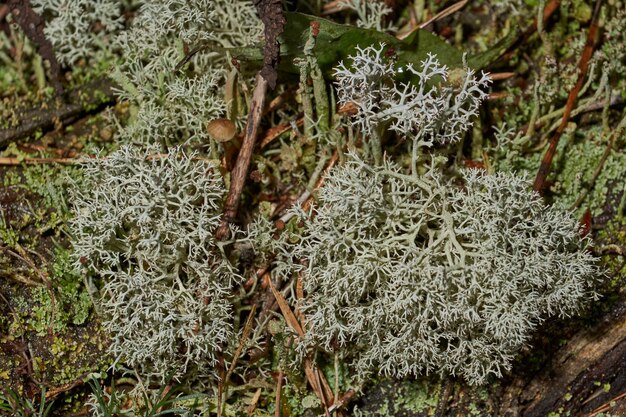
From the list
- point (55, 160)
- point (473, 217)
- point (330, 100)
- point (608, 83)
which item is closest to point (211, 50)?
point (330, 100)

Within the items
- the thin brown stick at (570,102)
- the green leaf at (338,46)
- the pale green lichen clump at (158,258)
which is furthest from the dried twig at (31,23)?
the thin brown stick at (570,102)

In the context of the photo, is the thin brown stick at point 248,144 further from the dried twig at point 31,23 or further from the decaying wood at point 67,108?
the dried twig at point 31,23

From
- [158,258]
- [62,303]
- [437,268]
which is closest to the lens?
[437,268]

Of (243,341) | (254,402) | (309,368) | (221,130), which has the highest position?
(221,130)

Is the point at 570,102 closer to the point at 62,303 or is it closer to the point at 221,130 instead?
the point at 221,130

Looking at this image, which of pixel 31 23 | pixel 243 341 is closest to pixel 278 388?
pixel 243 341

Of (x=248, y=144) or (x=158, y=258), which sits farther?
(x=248, y=144)

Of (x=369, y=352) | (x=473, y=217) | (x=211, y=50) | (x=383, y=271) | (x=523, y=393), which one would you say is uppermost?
(x=211, y=50)

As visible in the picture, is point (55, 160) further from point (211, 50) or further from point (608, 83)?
point (608, 83)
